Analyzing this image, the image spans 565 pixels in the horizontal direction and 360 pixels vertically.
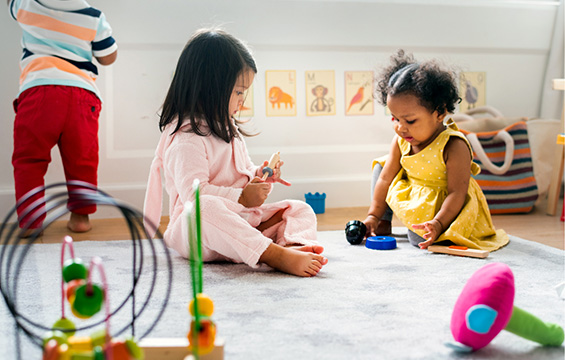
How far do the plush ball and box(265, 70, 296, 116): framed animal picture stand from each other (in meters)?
1.41

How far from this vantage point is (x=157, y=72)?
1946mm

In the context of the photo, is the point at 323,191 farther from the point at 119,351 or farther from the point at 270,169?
the point at 119,351

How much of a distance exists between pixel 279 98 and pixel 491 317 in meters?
1.48

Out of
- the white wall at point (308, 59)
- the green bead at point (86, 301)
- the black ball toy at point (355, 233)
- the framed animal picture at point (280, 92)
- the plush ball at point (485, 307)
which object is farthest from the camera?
the framed animal picture at point (280, 92)

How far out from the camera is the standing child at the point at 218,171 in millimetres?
1176

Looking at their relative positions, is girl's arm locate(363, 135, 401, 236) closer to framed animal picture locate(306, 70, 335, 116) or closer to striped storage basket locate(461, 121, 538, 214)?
striped storage basket locate(461, 121, 538, 214)

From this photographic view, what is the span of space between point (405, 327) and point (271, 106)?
1.34m

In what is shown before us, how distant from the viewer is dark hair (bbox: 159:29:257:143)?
1285 mm

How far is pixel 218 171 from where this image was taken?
52.2 inches

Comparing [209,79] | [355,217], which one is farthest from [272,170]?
[355,217]

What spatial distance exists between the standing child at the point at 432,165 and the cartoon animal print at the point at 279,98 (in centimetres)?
59

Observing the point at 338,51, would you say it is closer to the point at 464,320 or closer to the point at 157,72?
the point at 157,72

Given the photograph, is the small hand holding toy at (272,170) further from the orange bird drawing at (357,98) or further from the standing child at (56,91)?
the orange bird drawing at (357,98)

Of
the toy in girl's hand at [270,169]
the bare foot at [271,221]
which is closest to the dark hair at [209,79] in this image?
the toy in girl's hand at [270,169]
